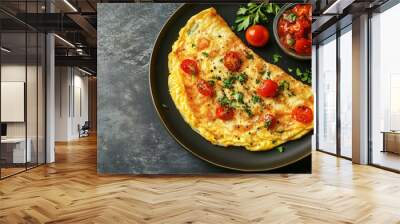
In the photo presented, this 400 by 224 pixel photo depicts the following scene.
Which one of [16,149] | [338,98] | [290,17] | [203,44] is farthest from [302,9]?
[16,149]

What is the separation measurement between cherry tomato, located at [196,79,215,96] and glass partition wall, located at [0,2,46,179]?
9.85 feet

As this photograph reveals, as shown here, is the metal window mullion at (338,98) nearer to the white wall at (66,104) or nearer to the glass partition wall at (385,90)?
the glass partition wall at (385,90)

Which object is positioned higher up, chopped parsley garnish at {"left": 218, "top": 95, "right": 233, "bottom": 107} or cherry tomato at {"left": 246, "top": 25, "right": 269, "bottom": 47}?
cherry tomato at {"left": 246, "top": 25, "right": 269, "bottom": 47}

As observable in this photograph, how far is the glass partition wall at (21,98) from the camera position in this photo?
237 inches

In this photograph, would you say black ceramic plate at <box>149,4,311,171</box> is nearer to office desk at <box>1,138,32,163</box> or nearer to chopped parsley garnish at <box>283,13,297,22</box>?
chopped parsley garnish at <box>283,13,297,22</box>

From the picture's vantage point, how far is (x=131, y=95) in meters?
5.92

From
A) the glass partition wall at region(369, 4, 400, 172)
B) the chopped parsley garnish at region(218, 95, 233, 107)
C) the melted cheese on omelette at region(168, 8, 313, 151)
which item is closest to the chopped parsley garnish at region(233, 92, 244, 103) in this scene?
the melted cheese on omelette at region(168, 8, 313, 151)

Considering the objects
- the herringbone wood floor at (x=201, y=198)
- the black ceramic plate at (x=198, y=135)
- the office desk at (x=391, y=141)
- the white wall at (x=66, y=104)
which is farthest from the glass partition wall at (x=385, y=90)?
the white wall at (x=66, y=104)

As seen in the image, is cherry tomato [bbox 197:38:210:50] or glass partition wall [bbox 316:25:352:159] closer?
cherry tomato [bbox 197:38:210:50]

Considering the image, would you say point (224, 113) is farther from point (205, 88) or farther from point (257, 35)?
point (257, 35)

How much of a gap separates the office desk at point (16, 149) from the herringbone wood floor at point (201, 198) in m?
0.38

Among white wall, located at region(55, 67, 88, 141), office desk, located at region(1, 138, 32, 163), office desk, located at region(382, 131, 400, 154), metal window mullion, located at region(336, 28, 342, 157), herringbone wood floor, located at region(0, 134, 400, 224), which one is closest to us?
herringbone wood floor, located at region(0, 134, 400, 224)

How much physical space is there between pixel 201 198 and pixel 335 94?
5978mm

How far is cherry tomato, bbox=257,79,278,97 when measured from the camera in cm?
574
